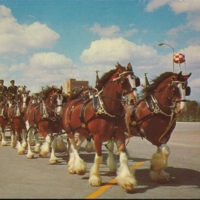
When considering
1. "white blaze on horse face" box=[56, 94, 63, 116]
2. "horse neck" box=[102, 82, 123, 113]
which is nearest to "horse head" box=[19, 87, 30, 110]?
"white blaze on horse face" box=[56, 94, 63, 116]

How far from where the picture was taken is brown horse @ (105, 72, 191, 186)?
22.8 ft

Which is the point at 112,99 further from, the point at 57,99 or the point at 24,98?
the point at 24,98

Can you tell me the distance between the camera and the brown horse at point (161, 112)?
22.8 feet

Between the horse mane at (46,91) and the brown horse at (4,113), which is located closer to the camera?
the horse mane at (46,91)

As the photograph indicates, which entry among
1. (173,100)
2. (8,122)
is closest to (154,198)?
(173,100)

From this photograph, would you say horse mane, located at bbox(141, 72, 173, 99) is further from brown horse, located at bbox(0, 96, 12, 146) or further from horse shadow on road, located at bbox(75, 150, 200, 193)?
brown horse, located at bbox(0, 96, 12, 146)

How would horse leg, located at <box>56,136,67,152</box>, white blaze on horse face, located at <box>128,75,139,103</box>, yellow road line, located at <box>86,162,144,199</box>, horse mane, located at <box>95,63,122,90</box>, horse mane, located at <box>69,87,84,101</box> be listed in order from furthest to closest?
1. horse leg, located at <box>56,136,67,152</box>
2. horse mane, located at <box>69,87,84,101</box>
3. horse mane, located at <box>95,63,122,90</box>
4. white blaze on horse face, located at <box>128,75,139,103</box>
5. yellow road line, located at <box>86,162,144,199</box>

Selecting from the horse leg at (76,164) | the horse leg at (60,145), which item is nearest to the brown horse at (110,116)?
the horse leg at (76,164)

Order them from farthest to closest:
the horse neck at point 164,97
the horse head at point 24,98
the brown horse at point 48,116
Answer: the horse head at point 24,98 → the brown horse at point 48,116 → the horse neck at point 164,97

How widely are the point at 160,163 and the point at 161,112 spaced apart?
3.70 ft

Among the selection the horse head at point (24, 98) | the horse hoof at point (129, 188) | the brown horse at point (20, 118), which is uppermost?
the horse head at point (24, 98)

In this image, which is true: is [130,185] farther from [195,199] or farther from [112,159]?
[112,159]

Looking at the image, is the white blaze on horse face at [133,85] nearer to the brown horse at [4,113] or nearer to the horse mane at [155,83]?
the horse mane at [155,83]

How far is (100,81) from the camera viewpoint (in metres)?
7.54
